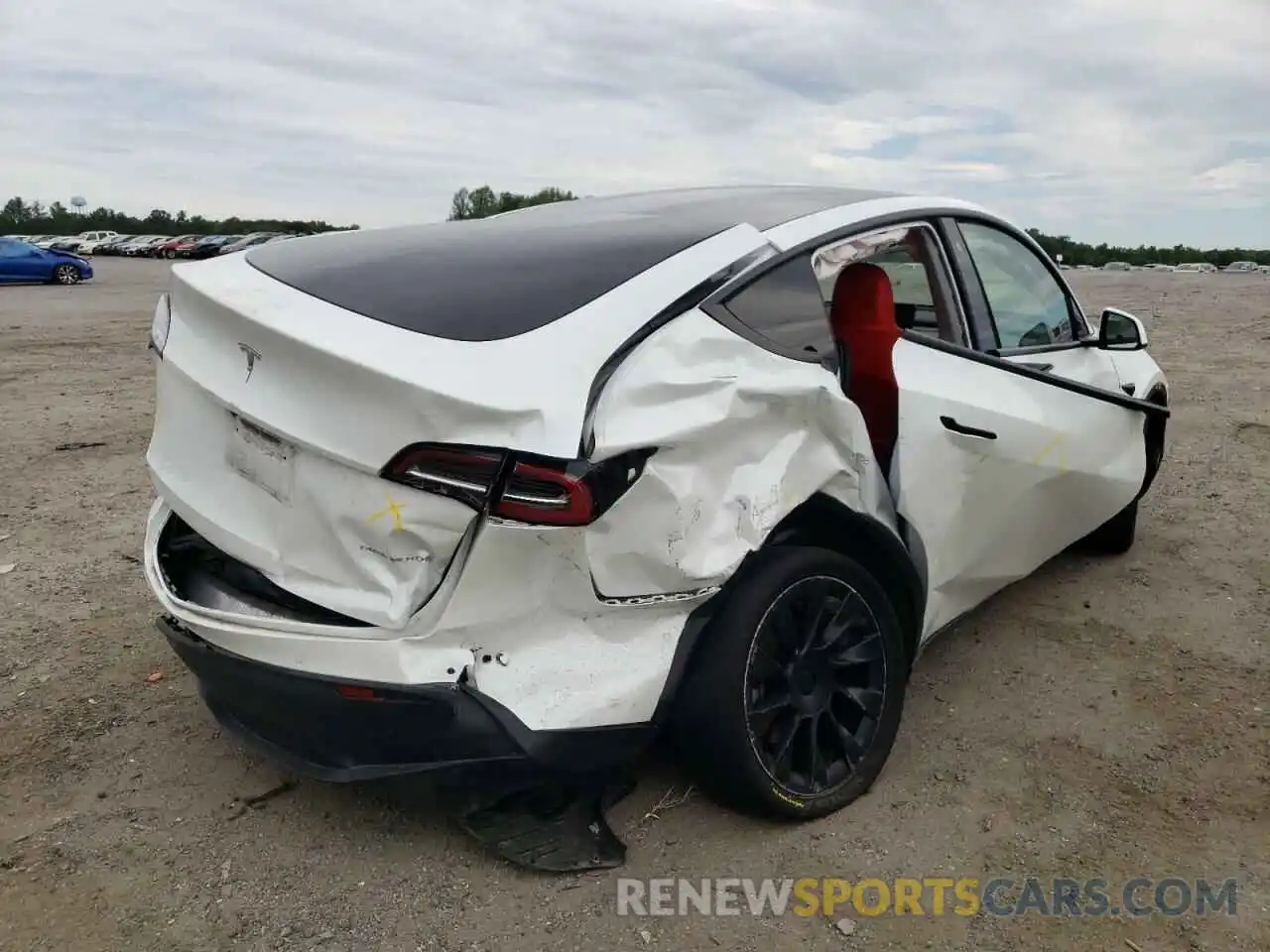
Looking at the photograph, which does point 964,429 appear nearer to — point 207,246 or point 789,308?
point 789,308

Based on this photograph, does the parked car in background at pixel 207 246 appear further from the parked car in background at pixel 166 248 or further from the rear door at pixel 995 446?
the rear door at pixel 995 446

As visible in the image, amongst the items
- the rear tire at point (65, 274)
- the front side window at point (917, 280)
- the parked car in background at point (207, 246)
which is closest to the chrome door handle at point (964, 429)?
the front side window at point (917, 280)

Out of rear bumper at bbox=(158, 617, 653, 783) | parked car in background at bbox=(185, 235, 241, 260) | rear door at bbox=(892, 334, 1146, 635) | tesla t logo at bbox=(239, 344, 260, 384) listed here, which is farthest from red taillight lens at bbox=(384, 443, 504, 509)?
parked car in background at bbox=(185, 235, 241, 260)

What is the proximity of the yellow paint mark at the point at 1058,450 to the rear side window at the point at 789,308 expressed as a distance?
1.11 meters

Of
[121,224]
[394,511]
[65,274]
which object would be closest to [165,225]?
[121,224]

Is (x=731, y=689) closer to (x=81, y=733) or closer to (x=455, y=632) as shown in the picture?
(x=455, y=632)

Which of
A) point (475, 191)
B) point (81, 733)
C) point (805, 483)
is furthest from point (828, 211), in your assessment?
point (475, 191)

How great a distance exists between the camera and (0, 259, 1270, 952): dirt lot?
7.98ft

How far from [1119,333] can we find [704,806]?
2804 mm

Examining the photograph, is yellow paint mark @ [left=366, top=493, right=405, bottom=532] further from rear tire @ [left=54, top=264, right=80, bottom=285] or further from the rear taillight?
rear tire @ [left=54, top=264, right=80, bottom=285]

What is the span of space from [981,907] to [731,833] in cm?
64

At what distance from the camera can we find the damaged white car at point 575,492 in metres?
2.19

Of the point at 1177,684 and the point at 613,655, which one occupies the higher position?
the point at 613,655

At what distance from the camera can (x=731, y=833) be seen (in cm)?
Answer: 275
